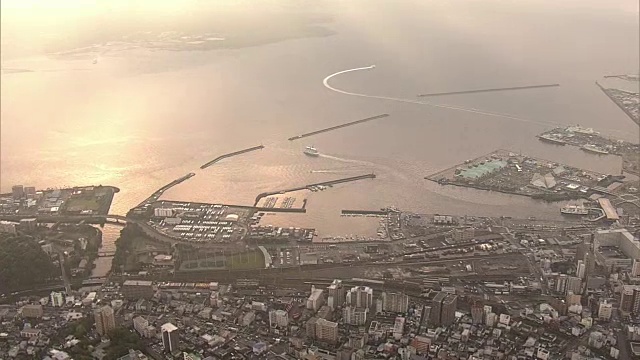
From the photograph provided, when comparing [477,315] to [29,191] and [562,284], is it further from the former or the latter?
[29,191]

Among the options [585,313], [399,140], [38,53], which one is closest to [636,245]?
[585,313]

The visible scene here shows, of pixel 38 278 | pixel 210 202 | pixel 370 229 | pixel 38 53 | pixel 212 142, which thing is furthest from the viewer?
pixel 38 53

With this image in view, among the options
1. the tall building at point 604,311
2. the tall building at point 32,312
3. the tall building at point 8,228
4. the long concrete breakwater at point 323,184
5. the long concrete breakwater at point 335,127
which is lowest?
the tall building at point 604,311

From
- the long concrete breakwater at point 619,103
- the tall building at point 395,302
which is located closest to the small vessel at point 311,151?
the tall building at point 395,302

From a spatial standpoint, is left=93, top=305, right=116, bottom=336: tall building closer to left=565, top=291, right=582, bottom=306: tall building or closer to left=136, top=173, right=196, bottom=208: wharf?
left=136, top=173, right=196, bottom=208: wharf

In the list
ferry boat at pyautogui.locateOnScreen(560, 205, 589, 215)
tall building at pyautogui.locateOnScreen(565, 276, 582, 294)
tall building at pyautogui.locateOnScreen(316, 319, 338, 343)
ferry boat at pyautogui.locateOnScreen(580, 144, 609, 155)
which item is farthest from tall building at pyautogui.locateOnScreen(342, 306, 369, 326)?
ferry boat at pyautogui.locateOnScreen(580, 144, 609, 155)

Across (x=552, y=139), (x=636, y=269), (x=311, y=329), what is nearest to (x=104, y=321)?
(x=311, y=329)

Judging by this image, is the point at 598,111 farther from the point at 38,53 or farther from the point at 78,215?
the point at 38,53

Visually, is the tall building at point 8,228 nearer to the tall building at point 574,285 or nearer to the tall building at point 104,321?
the tall building at point 104,321
